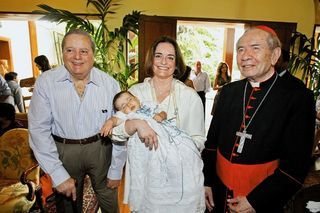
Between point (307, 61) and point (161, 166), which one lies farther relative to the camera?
point (307, 61)

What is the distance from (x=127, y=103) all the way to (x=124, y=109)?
4 cm

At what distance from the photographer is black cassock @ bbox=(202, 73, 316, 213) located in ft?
4.22

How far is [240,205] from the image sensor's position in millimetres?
→ 1386

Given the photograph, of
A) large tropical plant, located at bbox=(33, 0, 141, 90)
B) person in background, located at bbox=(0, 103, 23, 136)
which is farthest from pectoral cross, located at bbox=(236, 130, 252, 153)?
large tropical plant, located at bbox=(33, 0, 141, 90)

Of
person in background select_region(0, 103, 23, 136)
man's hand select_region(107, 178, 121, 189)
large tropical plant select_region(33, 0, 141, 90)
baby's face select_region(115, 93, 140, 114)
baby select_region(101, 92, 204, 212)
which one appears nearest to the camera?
baby select_region(101, 92, 204, 212)

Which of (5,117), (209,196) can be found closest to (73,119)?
(209,196)

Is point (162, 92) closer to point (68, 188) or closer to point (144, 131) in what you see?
point (144, 131)

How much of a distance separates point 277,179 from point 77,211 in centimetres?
149

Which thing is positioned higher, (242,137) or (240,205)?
(242,137)

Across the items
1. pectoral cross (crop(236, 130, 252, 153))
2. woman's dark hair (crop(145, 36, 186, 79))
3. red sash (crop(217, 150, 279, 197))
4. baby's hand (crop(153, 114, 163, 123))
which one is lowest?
red sash (crop(217, 150, 279, 197))

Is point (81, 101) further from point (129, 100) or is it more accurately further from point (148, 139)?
point (148, 139)

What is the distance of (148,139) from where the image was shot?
1.38m

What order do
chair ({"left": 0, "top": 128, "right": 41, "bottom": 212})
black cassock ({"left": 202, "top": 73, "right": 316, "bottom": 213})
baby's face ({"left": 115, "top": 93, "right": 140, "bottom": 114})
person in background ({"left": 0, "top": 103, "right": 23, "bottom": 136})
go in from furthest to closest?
1. person in background ({"left": 0, "top": 103, "right": 23, "bottom": 136})
2. chair ({"left": 0, "top": 128, "right": 41, "bottom": 212})
3. baby's face ({"left": 115, "top": 93, "right": 140, "bottom": 114})
4. black cassock ({"left": 202, "top": 73, "right": 316, "bottom": 213})

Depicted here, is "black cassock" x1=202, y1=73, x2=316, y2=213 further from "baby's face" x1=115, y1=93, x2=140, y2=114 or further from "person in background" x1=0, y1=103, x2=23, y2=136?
"person in background" x1=0, y1=103, x2=23, y2=136
